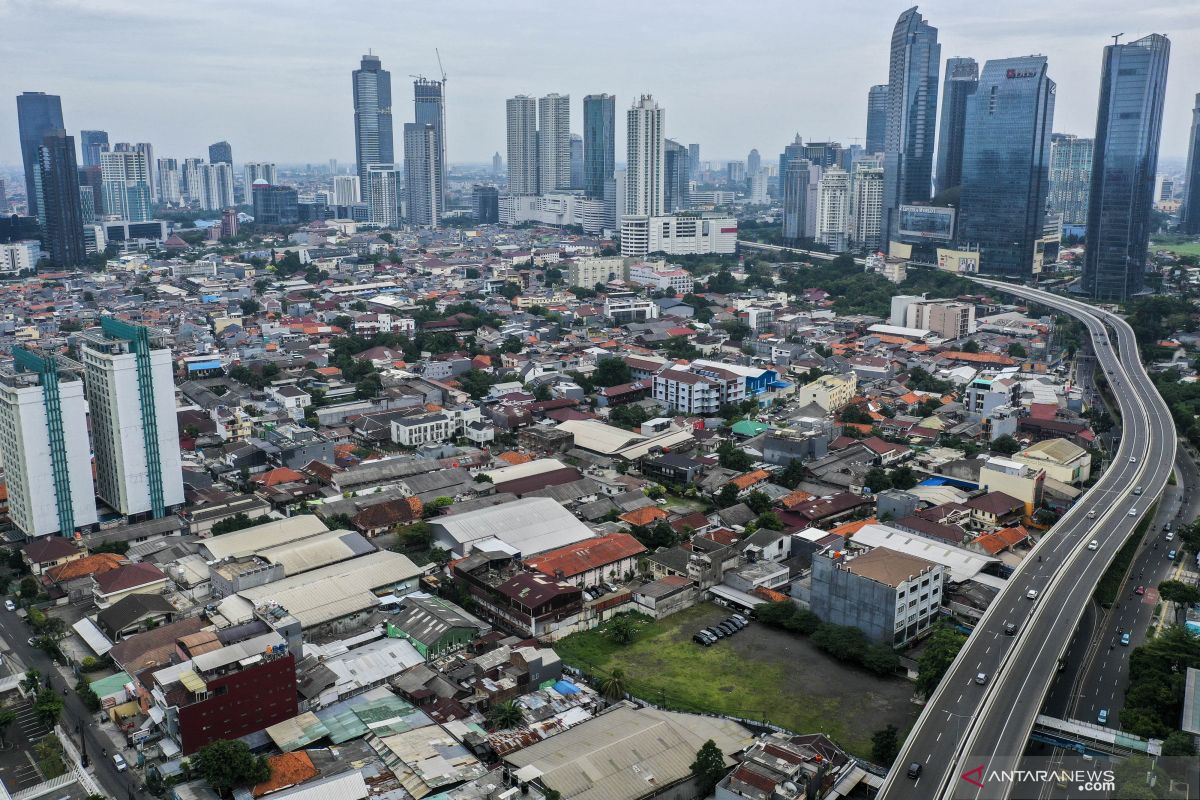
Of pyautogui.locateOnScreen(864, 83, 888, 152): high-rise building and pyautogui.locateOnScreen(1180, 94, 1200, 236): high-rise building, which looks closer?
pyautogui.locateOnScreen(1180, 94, 1200, 236): high-rise building

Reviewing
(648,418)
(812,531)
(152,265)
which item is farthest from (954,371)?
(152,265)

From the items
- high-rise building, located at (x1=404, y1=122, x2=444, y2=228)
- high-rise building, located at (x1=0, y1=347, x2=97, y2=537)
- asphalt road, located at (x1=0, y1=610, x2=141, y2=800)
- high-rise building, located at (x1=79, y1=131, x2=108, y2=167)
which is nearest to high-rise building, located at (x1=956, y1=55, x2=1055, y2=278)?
high-rise building, located at (x1=404, y1=122, x2=444, y2=228)

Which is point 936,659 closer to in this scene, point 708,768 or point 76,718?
point 708,768

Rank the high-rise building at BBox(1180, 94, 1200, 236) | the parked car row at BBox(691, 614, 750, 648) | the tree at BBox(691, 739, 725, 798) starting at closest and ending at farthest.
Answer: the tree at BBox(691, 739, 725, 798) < the parked car row at BBox(691, 614, 750, 648) < the high-rise building at BBox(1180, 94, 1200, 236)

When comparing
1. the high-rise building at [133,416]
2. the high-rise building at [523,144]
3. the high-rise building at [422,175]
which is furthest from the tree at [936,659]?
the high-rise building at [523,144]

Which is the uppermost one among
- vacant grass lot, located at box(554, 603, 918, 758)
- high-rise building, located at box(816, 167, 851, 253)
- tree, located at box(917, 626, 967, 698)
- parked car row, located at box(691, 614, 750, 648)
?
high-rise building, located at box(816, 167, 851, 253)

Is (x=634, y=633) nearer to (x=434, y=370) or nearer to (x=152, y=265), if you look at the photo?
(x=434, y=370)

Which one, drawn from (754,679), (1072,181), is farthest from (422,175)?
(754,679)

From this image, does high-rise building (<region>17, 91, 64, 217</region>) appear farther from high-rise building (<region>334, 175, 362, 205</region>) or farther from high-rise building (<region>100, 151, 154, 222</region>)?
high-rise building (<region>334, 175, 362, 205</region>)
